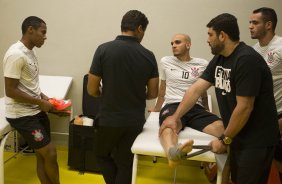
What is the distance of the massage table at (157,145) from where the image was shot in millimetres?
1846

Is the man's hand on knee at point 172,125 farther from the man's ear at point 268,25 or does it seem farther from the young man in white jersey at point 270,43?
the man's ear at point 268,25

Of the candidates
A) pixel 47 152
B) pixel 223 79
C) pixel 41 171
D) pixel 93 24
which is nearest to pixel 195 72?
pixel 223 79

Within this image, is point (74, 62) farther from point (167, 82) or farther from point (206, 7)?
point (206, 7)

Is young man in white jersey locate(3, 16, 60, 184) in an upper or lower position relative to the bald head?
lower

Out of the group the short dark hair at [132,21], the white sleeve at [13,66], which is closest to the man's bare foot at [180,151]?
the short dark hair at [132,21]

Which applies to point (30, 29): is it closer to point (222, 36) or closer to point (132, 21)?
point (132, 21)

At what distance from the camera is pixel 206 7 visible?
10.0 ft

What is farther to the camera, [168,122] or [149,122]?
[149,122]

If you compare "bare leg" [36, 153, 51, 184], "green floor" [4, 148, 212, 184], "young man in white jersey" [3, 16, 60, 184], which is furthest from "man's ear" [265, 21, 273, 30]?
"bare leg" [36, 153, 51, 184]

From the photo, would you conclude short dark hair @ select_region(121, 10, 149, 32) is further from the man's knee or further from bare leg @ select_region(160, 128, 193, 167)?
the man's knee

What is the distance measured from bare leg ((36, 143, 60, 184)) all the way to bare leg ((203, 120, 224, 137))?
1.17 m

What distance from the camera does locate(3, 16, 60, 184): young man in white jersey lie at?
2061 millimetres

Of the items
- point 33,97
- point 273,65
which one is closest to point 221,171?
point 273,65

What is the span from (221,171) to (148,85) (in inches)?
28.6
